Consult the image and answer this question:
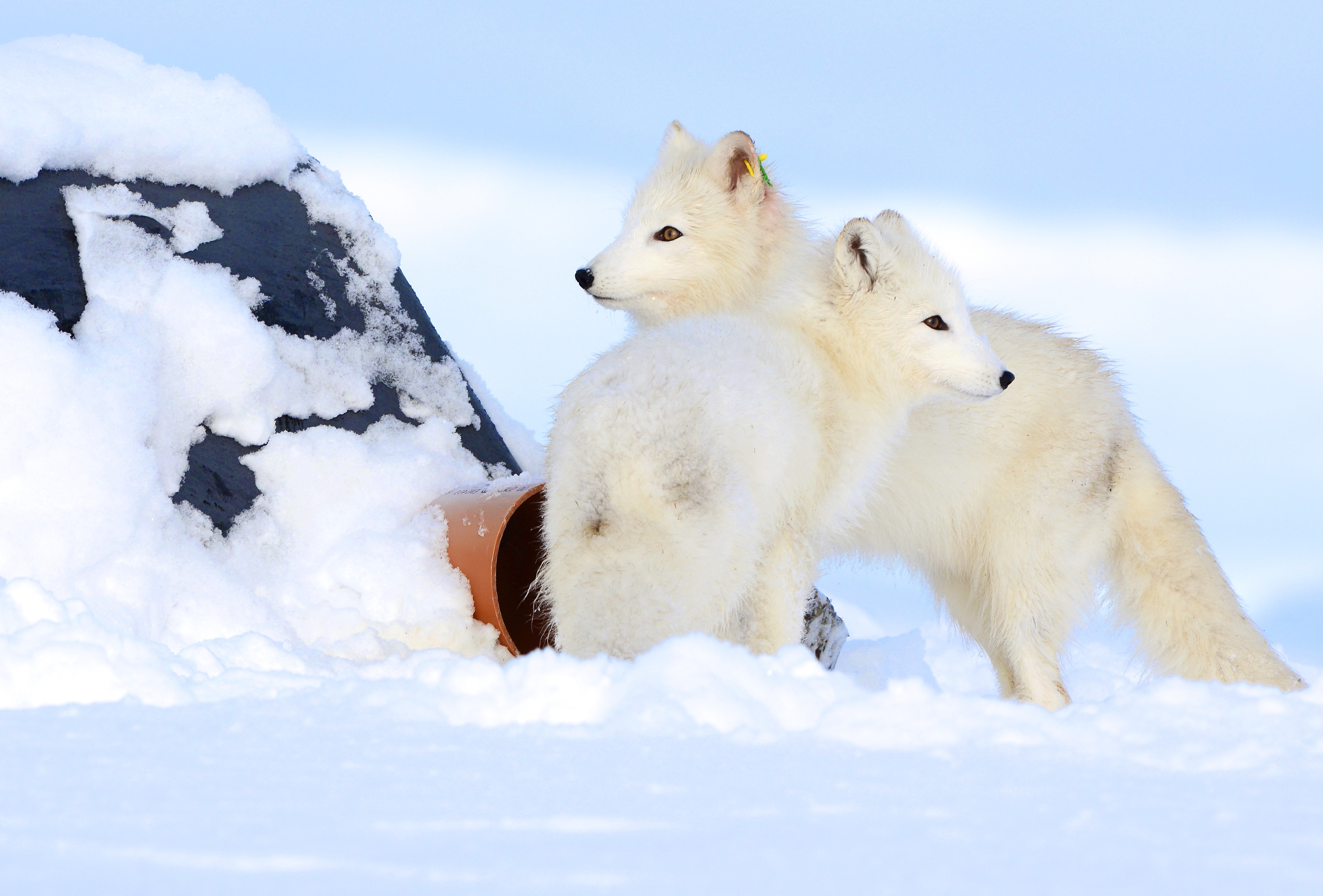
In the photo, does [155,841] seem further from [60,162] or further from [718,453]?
[60,162]

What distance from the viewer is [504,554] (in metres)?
4.88

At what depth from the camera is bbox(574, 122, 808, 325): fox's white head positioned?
15.3 ft

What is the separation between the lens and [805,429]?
11.6 ft

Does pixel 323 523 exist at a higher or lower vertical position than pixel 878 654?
higher

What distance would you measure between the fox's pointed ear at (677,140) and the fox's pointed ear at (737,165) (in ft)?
0.86

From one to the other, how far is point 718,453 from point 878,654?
2.80 meters

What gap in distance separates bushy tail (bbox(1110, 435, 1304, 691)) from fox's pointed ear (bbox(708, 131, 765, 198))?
1913 mm

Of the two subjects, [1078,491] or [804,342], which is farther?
[1078,491]

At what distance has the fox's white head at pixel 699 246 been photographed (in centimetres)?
466

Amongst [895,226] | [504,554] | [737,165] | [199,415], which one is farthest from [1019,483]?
[199,415]

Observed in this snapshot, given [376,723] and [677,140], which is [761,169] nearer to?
[677,140]

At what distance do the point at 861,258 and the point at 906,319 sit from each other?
0.27 m

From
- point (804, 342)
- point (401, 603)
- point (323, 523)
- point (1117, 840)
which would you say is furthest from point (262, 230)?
point (1117, 840)

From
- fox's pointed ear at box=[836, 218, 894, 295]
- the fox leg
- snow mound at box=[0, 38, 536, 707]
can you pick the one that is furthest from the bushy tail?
snow mound at box=[0, 38, 536, 707]
